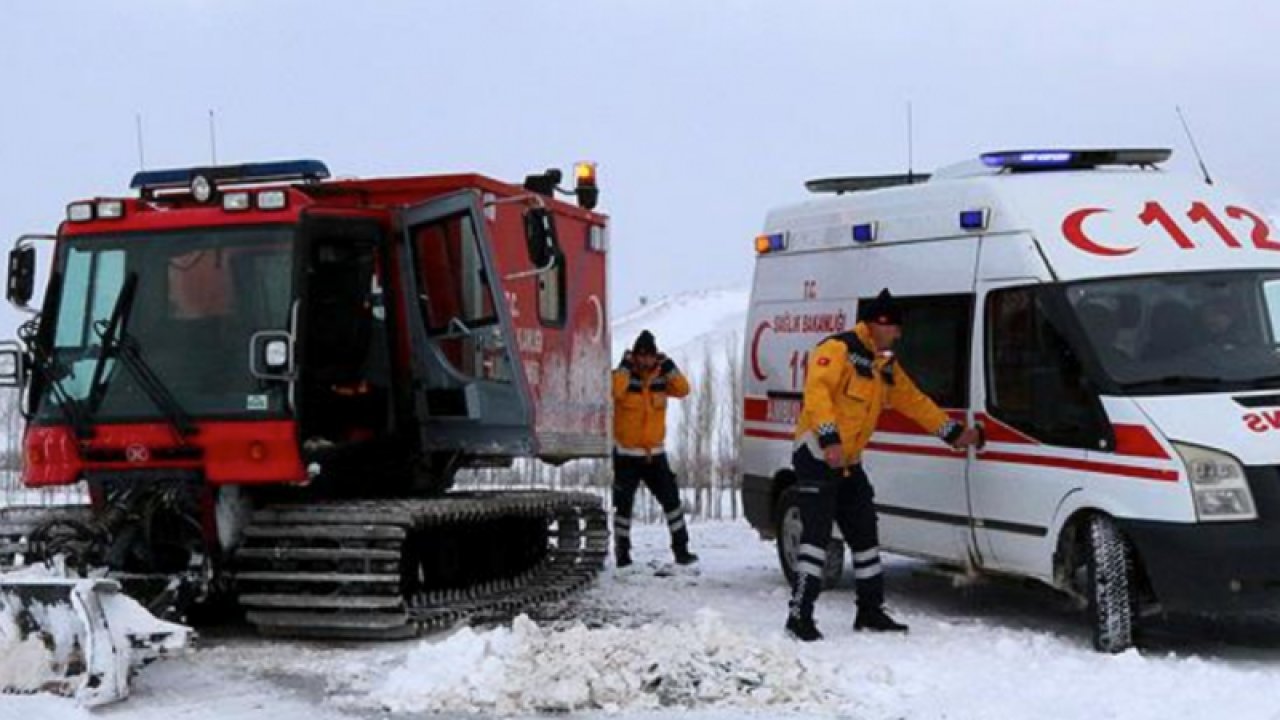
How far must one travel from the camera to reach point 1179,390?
8.29m

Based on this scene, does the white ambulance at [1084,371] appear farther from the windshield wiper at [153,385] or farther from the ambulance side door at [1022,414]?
the windshield wiper at [153,385]

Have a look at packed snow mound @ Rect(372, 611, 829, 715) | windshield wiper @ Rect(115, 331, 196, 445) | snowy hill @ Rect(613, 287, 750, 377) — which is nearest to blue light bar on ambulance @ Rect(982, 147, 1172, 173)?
packed snow mound @ Rect(372, 611, 829, 715)

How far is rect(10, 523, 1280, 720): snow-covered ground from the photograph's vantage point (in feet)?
23.7

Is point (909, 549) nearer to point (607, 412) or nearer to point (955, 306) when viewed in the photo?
point (955, 306)

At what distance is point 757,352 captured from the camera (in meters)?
11.8

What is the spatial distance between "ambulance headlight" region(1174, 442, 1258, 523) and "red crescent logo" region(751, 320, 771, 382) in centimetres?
420

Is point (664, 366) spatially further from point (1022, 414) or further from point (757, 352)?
point (1022, 414)

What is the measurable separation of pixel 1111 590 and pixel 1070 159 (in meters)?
2.92

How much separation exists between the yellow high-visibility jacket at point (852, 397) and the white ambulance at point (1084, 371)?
0.29 meters

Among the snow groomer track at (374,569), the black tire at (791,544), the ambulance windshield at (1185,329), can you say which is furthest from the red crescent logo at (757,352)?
the ambulance windshield at (1185,329)

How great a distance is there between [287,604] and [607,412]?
3.42m

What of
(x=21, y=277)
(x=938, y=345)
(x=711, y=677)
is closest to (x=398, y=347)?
(x=21, y=277)

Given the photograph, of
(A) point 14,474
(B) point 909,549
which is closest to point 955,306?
(B) point 909,549

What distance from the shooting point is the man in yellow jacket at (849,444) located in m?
9.13
